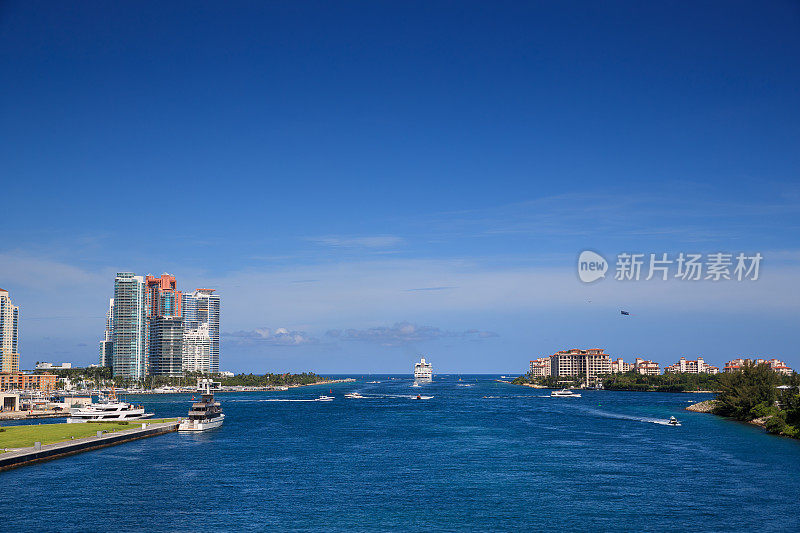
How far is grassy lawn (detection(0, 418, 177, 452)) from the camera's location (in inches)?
2527

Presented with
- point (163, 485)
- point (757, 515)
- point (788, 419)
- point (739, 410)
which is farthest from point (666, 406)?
point (163, 485)

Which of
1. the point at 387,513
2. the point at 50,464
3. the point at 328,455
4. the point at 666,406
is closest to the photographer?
the point at 387,513

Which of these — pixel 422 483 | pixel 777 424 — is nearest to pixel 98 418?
pixel 422 483

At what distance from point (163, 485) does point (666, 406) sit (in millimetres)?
105567

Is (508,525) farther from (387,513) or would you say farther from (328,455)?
(328,455)

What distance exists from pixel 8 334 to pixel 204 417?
443 feet

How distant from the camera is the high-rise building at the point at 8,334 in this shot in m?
186

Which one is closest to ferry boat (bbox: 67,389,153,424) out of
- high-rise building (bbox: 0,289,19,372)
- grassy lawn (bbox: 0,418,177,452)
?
grassy lawn (bbox: 0,418,177,452)

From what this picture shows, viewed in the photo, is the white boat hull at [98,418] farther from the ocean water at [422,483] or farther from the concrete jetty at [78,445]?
the ocean water at [422,483]

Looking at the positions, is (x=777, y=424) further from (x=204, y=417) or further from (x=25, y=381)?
(x=25, y=381)

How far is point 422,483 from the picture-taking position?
46938 mm

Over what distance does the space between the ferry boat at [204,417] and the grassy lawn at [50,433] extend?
6747mm

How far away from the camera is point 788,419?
235 feet

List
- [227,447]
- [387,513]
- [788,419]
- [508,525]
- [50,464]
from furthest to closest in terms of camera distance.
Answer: [788,419]
[227,447]
[50,464]
[387,513]
[508,525]
